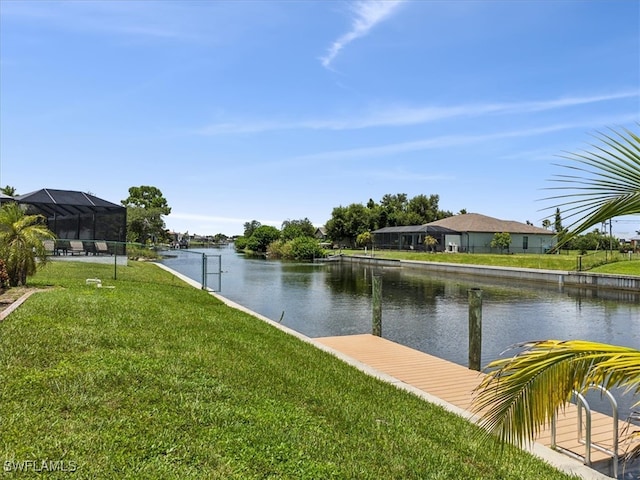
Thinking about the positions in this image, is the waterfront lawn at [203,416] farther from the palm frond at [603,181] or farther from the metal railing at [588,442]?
the palm frond at [603,181]

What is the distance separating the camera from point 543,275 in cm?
2928

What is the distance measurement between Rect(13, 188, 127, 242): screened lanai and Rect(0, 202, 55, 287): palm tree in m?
10.5

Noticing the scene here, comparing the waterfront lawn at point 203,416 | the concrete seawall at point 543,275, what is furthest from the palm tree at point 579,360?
the concrete seawall at point 543,275

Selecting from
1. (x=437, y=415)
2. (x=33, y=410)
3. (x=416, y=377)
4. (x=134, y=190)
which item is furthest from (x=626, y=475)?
(x=134, y=190)

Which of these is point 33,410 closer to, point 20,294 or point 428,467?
point 428,467

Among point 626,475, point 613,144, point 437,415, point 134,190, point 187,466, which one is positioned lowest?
point 626,475

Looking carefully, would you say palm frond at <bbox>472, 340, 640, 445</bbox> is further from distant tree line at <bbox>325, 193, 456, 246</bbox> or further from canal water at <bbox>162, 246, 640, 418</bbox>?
distant tree line at <bbox>325, 193, 456, 246</bbox>

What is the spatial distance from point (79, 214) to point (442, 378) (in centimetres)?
1901

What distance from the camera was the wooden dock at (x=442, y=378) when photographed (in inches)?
189

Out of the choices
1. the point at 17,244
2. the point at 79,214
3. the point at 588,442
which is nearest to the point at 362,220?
the point at 79,214

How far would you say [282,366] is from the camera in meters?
6.00

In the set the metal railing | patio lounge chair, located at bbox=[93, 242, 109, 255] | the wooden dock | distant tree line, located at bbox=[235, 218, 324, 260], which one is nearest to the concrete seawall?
distant tree line, located at bbox=[235, 218, 324, 260]

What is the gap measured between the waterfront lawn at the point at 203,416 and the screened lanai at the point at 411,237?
2031 inches

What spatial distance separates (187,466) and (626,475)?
13.1 ft
